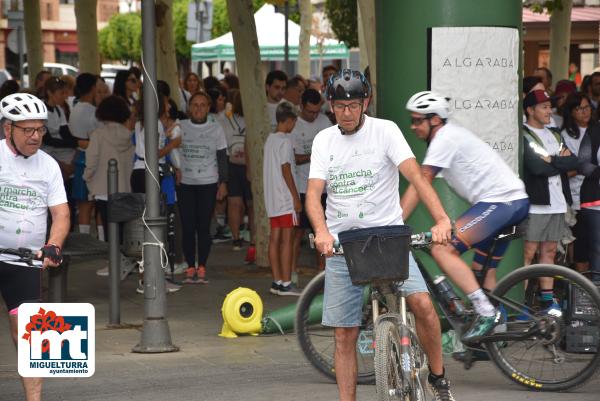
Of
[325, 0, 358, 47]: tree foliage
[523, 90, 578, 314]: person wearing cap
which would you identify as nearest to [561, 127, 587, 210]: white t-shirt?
[523, 90, 578, 314]: person wearing cap

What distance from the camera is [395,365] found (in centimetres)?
679

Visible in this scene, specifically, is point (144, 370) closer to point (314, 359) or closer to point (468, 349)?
point (314, 359)

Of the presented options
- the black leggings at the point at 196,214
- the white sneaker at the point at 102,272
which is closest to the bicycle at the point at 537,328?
the black leggings at the point at 196,214

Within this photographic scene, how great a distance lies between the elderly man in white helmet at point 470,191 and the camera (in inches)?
332

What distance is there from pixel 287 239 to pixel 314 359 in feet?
13.1

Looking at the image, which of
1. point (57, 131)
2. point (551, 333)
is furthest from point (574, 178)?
point (57, 131)

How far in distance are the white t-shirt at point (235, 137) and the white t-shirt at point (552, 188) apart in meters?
6.27

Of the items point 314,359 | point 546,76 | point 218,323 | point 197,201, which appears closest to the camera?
point 314,359

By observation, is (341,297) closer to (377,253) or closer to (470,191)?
(377,253)

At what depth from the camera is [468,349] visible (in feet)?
28.1

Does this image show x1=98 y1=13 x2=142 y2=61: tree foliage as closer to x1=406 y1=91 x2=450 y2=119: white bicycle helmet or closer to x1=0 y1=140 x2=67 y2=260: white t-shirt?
x1=406 y1=91 x2=450 y2=119: white bicycle helmet

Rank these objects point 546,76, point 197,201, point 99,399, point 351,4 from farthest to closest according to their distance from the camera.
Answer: point 351,4 → point 546,76 → point 197,201 → point 99,399

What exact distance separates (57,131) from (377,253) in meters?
10.6

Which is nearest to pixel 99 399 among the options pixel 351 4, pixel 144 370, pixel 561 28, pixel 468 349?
pixel 144 370
